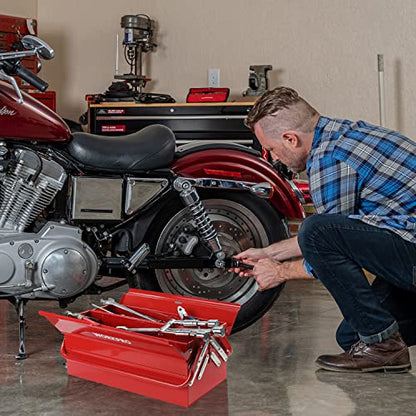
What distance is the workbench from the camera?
5.27 meters

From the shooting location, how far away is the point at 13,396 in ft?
7.27

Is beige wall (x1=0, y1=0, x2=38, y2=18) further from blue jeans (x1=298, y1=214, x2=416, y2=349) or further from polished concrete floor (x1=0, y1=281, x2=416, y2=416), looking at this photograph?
blue jeans (x1=298, y1=214, x2=416, y2=349)

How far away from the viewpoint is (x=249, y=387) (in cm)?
231

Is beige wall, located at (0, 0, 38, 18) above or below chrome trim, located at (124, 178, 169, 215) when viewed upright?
above

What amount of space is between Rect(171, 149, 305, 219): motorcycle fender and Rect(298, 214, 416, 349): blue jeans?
567 mm

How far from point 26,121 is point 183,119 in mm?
2813

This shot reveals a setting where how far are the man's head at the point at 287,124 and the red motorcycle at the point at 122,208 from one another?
517mm

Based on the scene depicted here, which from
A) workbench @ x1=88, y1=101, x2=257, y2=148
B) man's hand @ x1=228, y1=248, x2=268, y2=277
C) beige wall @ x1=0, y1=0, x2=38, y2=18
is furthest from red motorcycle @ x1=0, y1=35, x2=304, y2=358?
beige wall @ x1=0, y1=0, x2=38, y2=18

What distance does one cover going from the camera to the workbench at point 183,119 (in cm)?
527

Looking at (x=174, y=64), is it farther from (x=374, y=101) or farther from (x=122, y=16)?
(x=374, y=101)

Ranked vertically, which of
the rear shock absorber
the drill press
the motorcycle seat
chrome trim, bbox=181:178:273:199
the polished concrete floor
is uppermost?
the drill press

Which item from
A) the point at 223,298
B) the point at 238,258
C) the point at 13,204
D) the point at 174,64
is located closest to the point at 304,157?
the point at 238,258

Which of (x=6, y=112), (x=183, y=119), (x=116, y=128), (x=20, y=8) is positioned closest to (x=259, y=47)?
(x=183, y=119)

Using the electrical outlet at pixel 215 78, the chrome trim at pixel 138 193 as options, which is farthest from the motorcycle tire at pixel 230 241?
the electrical outlet at pixel 215 78
